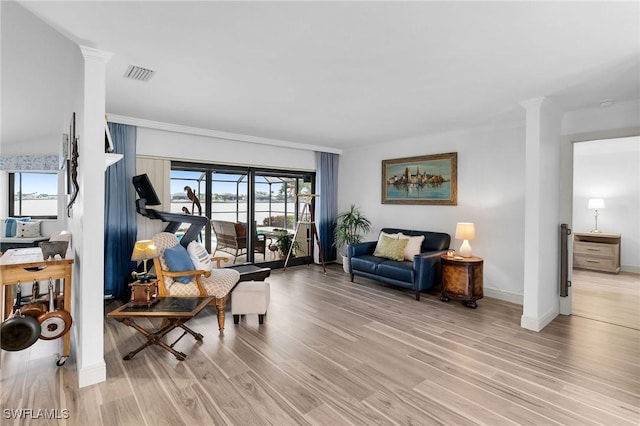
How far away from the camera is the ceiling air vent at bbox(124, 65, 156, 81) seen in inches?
107

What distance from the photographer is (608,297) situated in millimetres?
4562

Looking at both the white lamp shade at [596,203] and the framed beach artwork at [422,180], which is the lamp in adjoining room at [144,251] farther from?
the white lamp shade at [596,203]

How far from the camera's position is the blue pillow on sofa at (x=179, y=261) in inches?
129

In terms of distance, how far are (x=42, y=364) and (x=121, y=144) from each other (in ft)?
8.93

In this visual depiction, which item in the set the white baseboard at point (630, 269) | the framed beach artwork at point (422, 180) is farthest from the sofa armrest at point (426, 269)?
the white baseboard at point (630, 269)

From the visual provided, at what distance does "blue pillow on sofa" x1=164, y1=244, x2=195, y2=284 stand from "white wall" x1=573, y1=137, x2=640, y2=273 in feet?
22.2

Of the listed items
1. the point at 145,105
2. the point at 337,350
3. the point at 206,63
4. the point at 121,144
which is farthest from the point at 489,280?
the point at 121,144

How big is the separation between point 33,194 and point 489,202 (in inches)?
331

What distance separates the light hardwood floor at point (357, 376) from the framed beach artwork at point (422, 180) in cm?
212

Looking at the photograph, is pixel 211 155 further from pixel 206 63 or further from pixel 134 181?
pixel 206 63

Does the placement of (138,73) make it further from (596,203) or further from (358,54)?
(596,203)

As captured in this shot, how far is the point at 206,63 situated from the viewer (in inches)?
102

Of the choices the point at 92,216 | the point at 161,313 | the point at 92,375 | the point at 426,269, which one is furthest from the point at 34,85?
the point at 426,269

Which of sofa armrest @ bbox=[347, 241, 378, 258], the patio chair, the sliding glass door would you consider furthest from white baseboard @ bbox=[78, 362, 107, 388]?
sofa armrest @ bbox=[347, 241, 378, 258]
